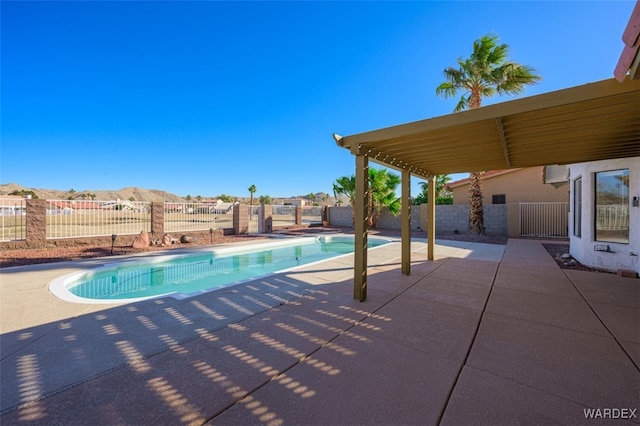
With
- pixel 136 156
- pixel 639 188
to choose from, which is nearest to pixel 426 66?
pixel 639 188

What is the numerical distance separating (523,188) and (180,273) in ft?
66.7

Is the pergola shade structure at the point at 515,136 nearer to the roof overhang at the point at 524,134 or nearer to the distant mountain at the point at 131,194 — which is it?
the roof overhang at the point at 524,134

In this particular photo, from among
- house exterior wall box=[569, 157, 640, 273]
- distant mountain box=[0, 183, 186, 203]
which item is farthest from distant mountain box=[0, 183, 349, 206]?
house exterior wall box=[569, 157, 640, 273]

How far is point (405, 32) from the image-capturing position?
30.0ft

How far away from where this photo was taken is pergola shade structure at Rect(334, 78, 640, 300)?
2926 mm

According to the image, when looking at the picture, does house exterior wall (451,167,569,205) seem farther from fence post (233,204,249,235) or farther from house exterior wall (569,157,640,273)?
fence post (233,204,249,235)

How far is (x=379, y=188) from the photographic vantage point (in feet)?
56.1

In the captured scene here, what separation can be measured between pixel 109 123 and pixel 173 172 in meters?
29.8

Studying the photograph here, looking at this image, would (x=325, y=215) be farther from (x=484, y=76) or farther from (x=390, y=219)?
(x=484, y=76)

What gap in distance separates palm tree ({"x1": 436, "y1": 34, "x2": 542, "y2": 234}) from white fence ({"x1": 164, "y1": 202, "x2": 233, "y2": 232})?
13.6m

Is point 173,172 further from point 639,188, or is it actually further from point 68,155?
point 639,188

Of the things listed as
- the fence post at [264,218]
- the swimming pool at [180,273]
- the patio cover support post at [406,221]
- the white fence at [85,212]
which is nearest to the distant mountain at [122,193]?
the fence post at [264,218]

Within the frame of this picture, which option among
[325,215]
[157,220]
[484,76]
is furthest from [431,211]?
[325,215]

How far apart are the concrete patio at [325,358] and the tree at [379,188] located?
492 inches
